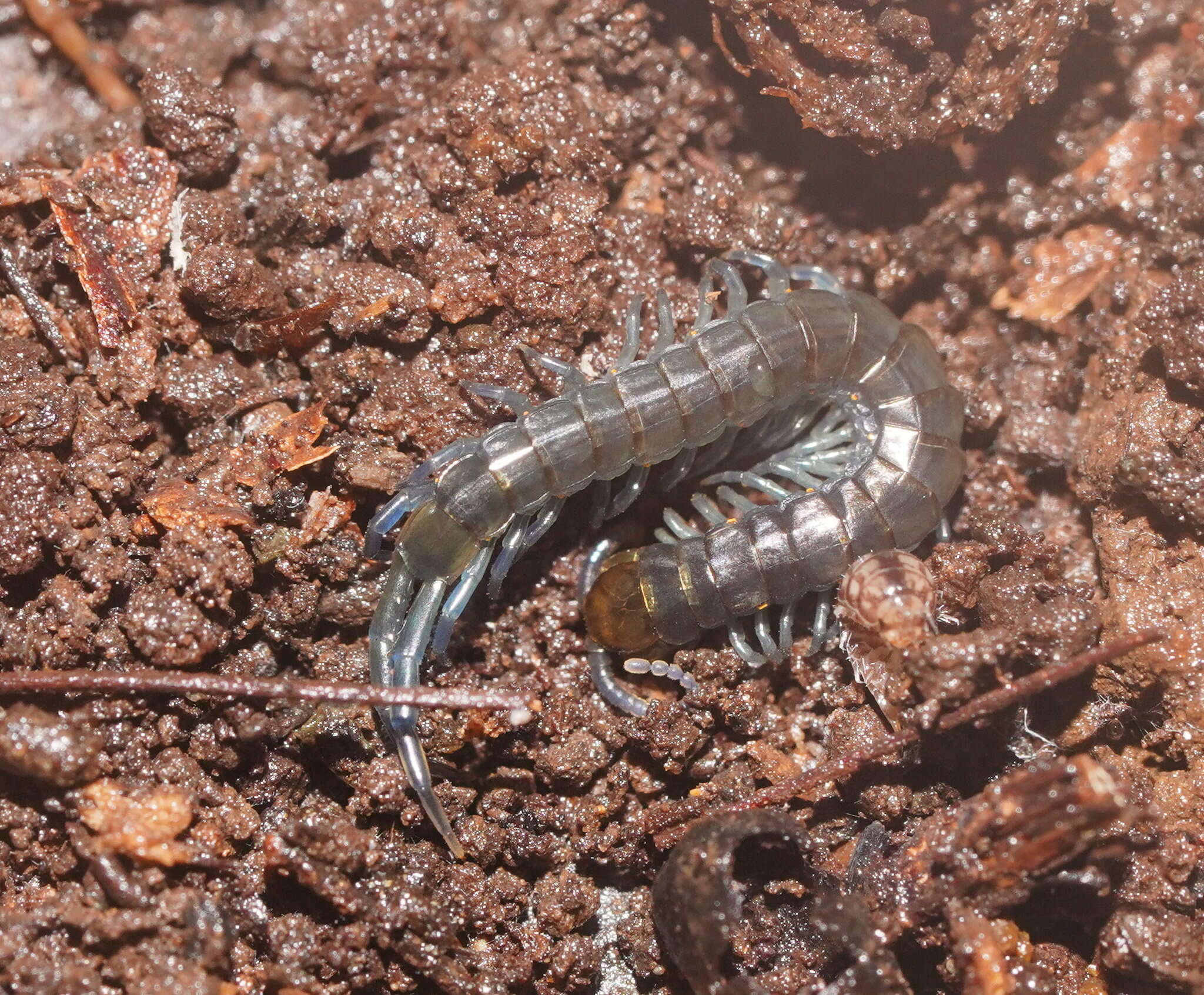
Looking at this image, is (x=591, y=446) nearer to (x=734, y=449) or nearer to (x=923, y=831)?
(x=734, y=449)

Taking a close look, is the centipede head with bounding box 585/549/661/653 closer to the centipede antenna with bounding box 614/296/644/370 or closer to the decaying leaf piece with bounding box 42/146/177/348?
the centipede antenna with bounding box 614/296/644/370

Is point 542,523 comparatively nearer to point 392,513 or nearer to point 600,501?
point 600,501

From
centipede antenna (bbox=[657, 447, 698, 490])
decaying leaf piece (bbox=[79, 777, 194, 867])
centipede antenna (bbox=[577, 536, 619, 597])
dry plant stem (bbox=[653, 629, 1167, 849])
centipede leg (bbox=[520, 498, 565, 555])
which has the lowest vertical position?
dry plant stem (bbox=[653, 629, 1167, 849])

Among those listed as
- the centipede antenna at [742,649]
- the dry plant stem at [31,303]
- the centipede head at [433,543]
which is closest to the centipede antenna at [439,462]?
the centipede head at [433,543]

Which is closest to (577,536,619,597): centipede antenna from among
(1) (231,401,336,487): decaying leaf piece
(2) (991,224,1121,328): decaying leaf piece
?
(1) (231,401,336,487): decaying leaf piece

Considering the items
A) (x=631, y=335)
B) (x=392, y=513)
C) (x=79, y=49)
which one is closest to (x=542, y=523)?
(x=392, y=513)

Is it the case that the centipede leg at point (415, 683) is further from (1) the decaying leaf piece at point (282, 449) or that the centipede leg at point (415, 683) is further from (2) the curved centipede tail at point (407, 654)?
(1) the decaying leaf piece at point (282, 449)
